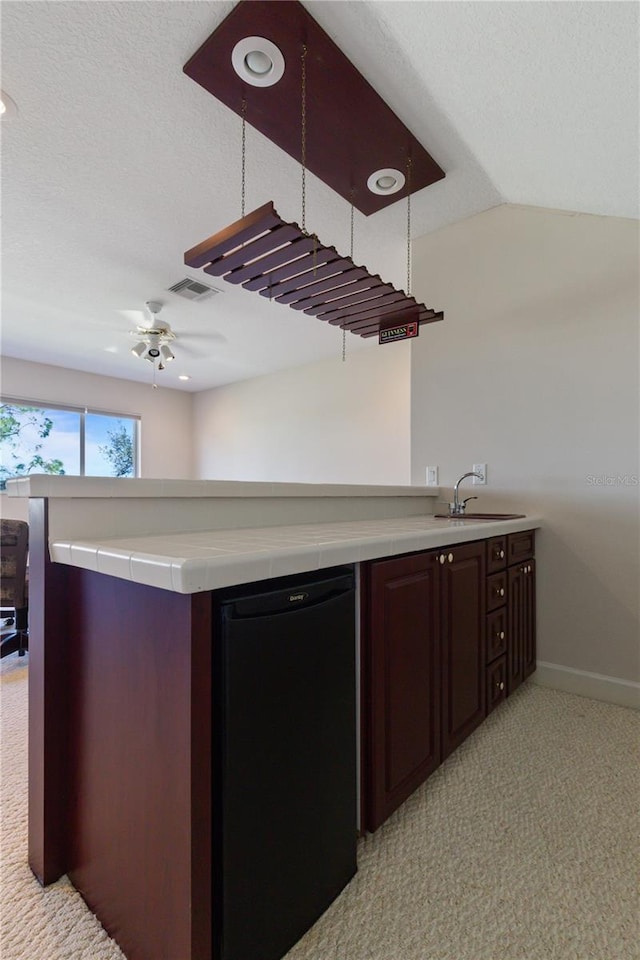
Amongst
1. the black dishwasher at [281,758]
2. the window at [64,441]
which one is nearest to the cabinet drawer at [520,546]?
the black dishwasher at [281,758]

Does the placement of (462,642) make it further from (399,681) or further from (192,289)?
(192,289)

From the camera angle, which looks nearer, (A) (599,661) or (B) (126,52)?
(B) (126,52)

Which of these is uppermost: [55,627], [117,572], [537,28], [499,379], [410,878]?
[537,28]

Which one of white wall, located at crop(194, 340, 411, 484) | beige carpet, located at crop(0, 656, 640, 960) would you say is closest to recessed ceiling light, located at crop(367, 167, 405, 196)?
white wall, located at crop(194, 340, 411, 484)

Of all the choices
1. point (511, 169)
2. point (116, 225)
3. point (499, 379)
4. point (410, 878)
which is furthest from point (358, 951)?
point (116, 225)

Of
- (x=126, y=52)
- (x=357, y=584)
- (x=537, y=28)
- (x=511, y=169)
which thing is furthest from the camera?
(x=511, y=169)

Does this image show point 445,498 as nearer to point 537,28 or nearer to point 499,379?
point 499,379

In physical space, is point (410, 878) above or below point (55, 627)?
below

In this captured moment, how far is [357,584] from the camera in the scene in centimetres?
133

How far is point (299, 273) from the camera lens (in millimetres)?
1971

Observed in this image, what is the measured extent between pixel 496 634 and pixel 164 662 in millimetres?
1632

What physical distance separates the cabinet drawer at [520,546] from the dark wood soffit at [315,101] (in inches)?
75.7

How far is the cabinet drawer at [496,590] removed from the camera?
1.99 m

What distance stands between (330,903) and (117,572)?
1014 mm
